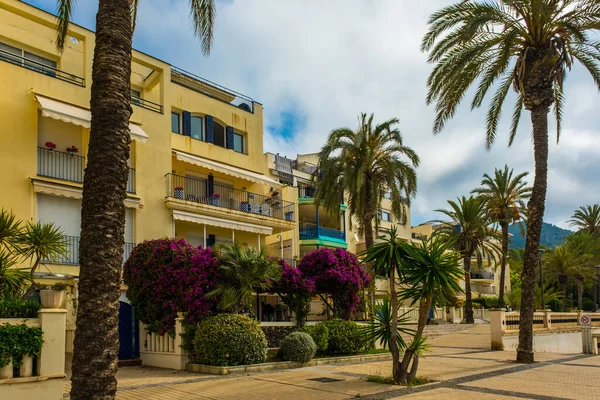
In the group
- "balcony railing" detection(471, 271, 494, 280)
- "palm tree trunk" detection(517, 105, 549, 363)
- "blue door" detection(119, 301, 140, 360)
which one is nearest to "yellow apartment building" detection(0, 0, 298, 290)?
"blue door" detection(119, 301, 140, 360)

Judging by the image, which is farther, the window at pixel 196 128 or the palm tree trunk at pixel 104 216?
the window at pixel 196 128

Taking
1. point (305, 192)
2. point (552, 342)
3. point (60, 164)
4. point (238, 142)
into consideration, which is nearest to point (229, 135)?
point (238, 142)

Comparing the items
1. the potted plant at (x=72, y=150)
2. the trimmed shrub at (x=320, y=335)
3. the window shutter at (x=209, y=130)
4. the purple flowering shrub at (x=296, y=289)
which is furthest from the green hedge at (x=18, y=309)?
the window shutter at (x=209, y=130)

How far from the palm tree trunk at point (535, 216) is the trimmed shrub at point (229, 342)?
30.3ft

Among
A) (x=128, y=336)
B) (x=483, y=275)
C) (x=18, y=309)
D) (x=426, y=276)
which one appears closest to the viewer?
(x=18, y=309)

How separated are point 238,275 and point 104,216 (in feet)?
30.8

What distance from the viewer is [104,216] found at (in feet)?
24.2

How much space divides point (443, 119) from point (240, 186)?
13646 mm

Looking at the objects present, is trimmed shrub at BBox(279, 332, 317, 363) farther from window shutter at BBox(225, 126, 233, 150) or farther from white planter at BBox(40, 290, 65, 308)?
window shutter at BBox(225, 126, 233, 150)

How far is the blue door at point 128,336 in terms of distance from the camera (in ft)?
57.6

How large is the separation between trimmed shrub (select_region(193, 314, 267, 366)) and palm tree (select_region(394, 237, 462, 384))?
4426 millimetres

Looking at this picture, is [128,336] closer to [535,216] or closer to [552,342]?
[535,216]

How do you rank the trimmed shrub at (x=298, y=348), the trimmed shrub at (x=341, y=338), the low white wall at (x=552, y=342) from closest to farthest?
the trimmed shrub at (x=298, y=348) < the trimmed shrub at (x=341, y=338) < the low white wall at (x=552, y=342)

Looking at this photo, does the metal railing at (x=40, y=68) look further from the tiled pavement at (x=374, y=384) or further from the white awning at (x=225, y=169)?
the tiled pavement at (x=374, y=384)
